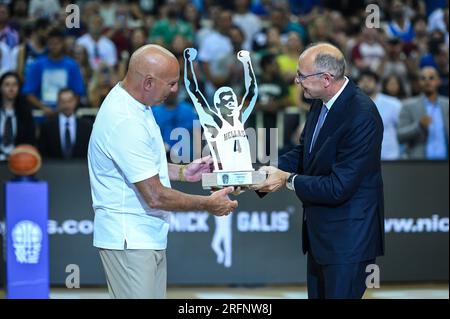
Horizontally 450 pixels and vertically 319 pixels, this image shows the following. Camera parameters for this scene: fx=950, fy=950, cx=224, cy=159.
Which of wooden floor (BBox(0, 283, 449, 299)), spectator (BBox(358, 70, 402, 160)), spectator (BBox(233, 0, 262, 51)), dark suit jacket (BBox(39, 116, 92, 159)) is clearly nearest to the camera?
wooden floor (BBox(0, 283, 449, 299))

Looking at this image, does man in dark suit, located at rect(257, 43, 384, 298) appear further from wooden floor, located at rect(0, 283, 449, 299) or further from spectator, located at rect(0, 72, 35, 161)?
spectator, located at rect(0, 72, 35, 161)

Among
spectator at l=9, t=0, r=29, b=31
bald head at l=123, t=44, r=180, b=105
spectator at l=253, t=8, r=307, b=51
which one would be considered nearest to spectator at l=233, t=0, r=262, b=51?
spectator at l=253, t=8, r=307, b=51

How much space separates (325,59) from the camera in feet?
19.8

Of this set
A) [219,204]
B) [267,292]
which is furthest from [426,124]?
[219,204]

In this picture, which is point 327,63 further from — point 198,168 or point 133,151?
point 133,151

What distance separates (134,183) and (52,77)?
7086 millimetres

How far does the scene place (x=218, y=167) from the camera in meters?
6.26

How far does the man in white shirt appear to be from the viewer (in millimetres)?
5602

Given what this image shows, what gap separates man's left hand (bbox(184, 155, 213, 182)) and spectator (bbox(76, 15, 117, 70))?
7566 millimetres

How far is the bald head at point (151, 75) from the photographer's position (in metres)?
5.67

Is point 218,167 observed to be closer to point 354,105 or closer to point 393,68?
point 354,105

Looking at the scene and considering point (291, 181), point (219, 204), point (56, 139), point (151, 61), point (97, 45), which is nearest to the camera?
point (151, 61)
